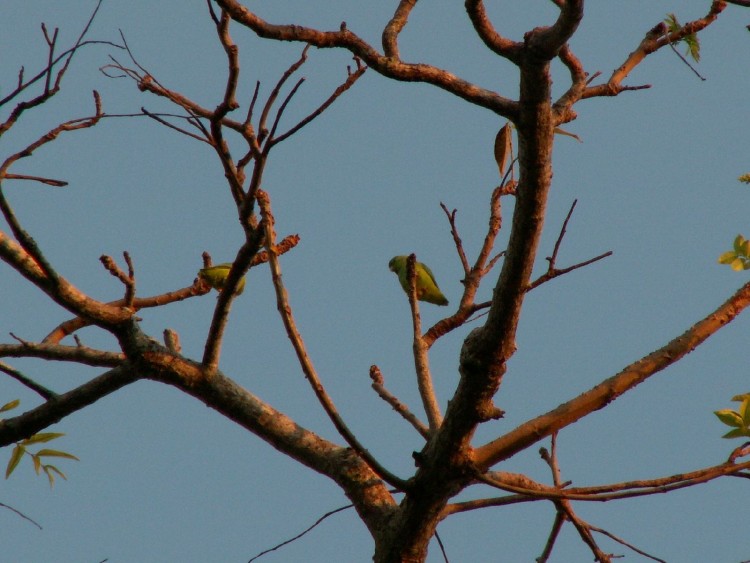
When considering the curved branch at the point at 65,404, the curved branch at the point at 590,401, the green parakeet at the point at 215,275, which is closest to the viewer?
the curved branch at the point at 590,401

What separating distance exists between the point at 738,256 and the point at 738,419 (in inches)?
32.0

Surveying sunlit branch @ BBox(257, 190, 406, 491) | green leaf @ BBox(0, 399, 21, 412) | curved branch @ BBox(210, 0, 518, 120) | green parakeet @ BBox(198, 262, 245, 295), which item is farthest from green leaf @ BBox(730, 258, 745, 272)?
green leaf @ BBox(0, 399, 21, 412)

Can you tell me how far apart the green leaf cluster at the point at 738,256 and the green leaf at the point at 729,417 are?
71cm

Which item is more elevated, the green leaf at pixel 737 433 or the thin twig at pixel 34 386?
the thin twig at pixel 34 386

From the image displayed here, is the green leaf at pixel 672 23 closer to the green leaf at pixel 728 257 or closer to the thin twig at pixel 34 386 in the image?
the green leaf at pixel 728 257

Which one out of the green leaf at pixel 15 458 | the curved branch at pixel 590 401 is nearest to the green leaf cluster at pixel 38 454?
the green leaf at pixel 15 458

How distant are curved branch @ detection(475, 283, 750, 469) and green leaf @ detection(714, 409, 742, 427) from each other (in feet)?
0.77

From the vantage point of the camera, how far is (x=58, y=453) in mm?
3328

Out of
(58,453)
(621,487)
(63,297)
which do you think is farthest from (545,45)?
(58,453)

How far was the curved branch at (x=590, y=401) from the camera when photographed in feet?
8.98

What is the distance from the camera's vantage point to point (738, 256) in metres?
3.30

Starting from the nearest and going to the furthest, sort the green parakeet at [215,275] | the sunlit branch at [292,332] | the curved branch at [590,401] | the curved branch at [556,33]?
the curved branch at [556,33] → the sunlit branch at [292,332] → the curved branch at [590,401] → the green parakeet at [215,275]

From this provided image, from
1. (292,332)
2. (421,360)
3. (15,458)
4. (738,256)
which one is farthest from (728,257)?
(15,458)

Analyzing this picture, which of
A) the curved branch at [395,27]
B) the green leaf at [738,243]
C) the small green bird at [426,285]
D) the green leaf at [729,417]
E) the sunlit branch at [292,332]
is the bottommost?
the green leaf at [729,417]
